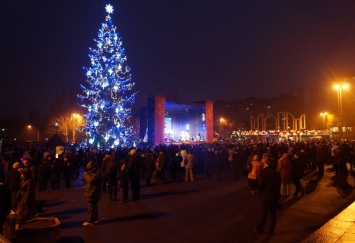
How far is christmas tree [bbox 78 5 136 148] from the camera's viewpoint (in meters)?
31.8

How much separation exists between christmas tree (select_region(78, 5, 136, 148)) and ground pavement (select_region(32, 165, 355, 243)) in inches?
701

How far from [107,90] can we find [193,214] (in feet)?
79.4

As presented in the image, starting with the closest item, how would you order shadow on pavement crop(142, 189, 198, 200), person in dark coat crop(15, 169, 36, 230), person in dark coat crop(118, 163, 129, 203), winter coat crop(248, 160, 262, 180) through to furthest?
person in dark coat crop(15, 169, 36, 230), person in dark coat crop(118, 163, 129, 203), winter coat crop(248, 160, 262, 180), shadow on pavement crop(142, 189, 198, 200)

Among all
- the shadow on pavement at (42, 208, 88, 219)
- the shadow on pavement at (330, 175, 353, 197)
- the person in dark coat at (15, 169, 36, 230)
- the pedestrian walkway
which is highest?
the person in dark coat at (15, 169, 36, 230)

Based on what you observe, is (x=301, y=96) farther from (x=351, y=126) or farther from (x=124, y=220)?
(x=124, y=220)

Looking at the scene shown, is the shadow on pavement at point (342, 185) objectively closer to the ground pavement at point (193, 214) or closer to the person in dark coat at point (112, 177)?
the ground pavement at point (193, 214)

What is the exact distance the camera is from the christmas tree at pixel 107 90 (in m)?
31.8

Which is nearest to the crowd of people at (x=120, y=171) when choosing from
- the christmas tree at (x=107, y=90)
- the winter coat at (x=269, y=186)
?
the winter coat at (x=269, y=186)

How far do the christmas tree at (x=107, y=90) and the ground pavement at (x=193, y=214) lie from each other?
17.8 m

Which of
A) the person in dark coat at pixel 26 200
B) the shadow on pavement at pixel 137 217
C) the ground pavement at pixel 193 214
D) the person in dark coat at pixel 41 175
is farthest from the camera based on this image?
the person in dark coat at pixel 41 175

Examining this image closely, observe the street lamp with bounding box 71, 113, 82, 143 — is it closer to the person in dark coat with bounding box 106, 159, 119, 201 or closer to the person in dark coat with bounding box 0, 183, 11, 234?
the person in dark coat with bounding box 106, 159, 119, 201

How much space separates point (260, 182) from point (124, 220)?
12.9ft

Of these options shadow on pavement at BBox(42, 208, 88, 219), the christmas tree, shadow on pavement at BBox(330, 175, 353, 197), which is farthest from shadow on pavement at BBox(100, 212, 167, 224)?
the christmas tree

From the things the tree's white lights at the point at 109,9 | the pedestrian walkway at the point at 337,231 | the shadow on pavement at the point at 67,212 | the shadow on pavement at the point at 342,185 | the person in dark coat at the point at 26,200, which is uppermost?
the tree's white lights at the point at 109,9
